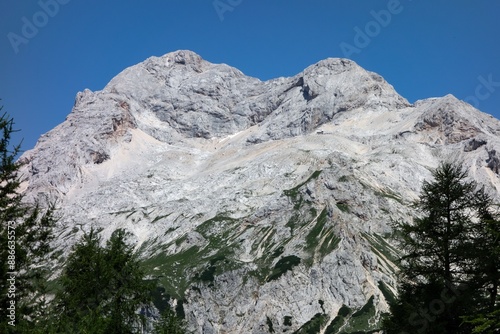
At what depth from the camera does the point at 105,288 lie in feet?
120

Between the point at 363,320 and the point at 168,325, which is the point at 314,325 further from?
the point at 168,325

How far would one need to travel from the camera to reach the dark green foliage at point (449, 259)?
25984 mm

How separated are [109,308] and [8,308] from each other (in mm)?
9831

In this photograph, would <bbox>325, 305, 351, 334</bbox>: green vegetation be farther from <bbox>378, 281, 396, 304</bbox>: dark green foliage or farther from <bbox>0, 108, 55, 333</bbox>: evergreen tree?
<bbox>0, 108, 55, 333</bbox>: evergreen tree

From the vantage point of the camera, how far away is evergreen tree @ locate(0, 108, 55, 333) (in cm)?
2545

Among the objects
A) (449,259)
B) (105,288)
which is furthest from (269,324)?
(449,259)

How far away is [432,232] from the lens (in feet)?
92.3

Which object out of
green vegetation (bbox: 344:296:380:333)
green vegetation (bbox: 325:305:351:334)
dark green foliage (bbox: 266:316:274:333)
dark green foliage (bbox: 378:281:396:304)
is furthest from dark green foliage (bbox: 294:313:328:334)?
dark green foliage (bbox: 378:281:396:304)

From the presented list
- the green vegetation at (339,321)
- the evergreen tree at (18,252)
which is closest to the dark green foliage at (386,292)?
the green vegetation at (339,321)

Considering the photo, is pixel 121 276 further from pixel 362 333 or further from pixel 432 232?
pixel 362 333

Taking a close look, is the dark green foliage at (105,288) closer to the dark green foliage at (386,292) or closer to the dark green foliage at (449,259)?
the dark green foliage at (449,259)

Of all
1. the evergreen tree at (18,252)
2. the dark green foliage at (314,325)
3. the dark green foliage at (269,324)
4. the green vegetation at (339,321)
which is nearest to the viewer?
the evergreen tree at (18,252)

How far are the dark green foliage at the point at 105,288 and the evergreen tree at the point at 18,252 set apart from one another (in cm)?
548

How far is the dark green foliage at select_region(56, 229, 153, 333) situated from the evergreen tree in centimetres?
548
